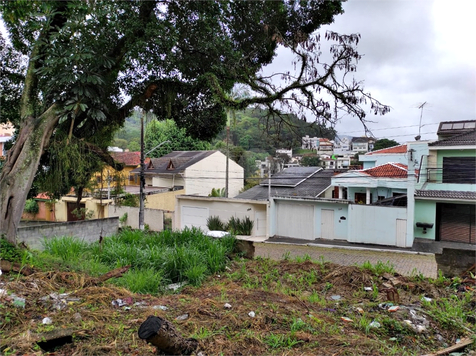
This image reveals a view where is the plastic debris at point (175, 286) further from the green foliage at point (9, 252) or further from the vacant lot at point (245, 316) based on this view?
the green foliage at point (9, 252)

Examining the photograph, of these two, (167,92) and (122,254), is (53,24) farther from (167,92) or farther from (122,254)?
(122,254)

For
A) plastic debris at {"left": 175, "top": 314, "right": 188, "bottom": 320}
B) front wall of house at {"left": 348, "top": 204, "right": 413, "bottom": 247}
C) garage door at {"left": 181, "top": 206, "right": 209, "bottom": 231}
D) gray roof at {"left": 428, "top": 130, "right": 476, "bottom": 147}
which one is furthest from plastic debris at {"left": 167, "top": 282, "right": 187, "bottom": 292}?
gray roof at {"left": 428, "top": 130, "right": 476, "bottom": 147}

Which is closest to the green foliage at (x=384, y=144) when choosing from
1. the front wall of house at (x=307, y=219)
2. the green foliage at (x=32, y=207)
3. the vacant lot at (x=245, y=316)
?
the front wall of house at (x=307, y=219)

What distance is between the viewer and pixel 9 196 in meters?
4.71

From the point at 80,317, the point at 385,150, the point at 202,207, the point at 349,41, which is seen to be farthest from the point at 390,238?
the point at 80,317

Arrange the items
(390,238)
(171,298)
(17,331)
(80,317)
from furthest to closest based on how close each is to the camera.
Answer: (390,238) → (171,298) → (80,317) → (17,331)

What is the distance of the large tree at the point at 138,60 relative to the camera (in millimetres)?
4730

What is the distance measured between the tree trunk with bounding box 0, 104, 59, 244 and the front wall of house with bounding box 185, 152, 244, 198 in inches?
546

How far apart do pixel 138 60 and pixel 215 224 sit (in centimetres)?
918

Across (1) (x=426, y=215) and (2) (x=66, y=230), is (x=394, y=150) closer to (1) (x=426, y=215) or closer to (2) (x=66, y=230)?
(1) (x=426, y=215)

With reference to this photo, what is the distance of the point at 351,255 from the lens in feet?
35.2

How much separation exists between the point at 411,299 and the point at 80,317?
3523mm

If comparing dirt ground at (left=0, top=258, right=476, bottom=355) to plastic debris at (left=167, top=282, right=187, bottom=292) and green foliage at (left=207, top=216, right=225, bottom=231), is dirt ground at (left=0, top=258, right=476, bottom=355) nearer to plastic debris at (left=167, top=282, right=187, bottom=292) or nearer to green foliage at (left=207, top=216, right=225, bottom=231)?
plastic debris at (left=167, top=282, right=187, bottom=292)

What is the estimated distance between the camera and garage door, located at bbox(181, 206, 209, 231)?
567 inches
